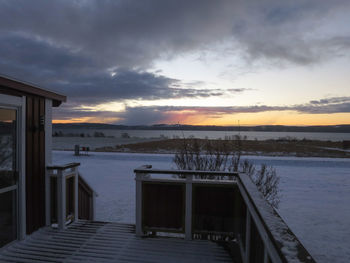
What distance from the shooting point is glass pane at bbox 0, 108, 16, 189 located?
2897mm

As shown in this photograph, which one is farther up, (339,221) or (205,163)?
(205,163)

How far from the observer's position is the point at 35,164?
3.43m

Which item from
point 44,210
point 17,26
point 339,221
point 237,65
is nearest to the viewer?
point 44,210

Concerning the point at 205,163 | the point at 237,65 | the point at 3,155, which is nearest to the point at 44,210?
the point at 3,155

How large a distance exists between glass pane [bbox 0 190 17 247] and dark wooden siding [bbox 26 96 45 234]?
18 centimetres

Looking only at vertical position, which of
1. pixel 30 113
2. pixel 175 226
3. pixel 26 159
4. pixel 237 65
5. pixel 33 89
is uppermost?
pixel 237 65

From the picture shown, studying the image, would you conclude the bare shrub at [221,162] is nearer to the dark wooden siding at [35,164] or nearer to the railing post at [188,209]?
the railing post at [188,209]

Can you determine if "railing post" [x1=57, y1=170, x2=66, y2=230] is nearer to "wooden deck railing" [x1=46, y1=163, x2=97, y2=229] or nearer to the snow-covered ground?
"wooden deck railing" [x1=46, y1=163, x2=97, y2=229]

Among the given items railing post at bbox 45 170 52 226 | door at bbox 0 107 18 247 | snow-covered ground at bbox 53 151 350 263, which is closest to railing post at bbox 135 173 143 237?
railing post at bbox 45 170 52 226

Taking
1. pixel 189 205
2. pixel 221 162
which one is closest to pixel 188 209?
pixel 189 205

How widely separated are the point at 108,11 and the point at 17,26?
9.16 feet

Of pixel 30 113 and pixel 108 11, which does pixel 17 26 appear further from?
pixel 30 113

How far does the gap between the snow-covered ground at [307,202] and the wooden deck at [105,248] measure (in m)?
2.06

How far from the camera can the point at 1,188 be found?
286cm
